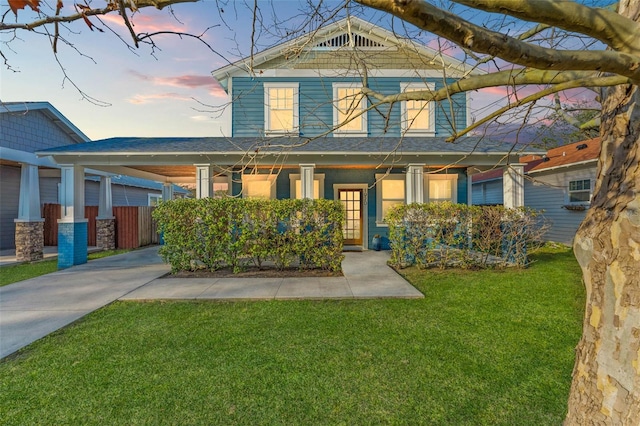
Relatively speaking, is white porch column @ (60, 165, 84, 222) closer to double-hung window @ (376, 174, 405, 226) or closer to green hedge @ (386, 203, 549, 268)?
green hedge @ (386, 203, 549, 268)

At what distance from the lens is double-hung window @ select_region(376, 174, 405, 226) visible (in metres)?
11.3

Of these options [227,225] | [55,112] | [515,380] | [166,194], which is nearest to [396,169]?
[227,225]

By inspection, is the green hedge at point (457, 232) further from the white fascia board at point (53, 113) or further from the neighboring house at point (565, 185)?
the white fascia board at point (53, 113)

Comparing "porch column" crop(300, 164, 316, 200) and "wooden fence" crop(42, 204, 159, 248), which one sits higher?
"porch column" crop(300, 164, 316, 200)

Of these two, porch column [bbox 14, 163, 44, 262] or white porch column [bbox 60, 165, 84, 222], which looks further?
porch column [bbox 14, 163, 44, 262]

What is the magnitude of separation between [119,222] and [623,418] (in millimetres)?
14945

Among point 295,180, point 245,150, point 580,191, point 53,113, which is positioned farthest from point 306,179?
point 53,113

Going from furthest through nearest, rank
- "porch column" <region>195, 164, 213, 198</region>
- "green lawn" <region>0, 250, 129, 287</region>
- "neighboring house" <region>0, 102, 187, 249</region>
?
"neighboring house" <region>0, 102, 187, 249</region>
"porch column" <region>195, 164, 213, 198</region>
"green lawn" <region>0, 250, 129, 287</region>

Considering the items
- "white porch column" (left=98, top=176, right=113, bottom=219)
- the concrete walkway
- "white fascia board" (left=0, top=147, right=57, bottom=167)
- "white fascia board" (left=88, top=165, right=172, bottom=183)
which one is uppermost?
"white fascia board" (left=0, top=147, right=57, bottom=167)

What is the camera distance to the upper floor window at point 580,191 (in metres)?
12.2

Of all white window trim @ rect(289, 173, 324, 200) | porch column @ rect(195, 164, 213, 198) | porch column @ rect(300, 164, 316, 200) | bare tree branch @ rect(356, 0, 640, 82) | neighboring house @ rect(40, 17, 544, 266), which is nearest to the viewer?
bare tree branch @ rect(356, 0, 640, 82)

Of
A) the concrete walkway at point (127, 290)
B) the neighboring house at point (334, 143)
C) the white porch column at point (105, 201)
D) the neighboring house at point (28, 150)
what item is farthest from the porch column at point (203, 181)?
the white porch column at point (105, 201)

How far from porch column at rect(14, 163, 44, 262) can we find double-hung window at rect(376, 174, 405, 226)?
1134 cm

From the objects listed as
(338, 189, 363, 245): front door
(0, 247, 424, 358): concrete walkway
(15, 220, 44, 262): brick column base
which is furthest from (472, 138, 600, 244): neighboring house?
(15, 220, 44, 262): brick column base
